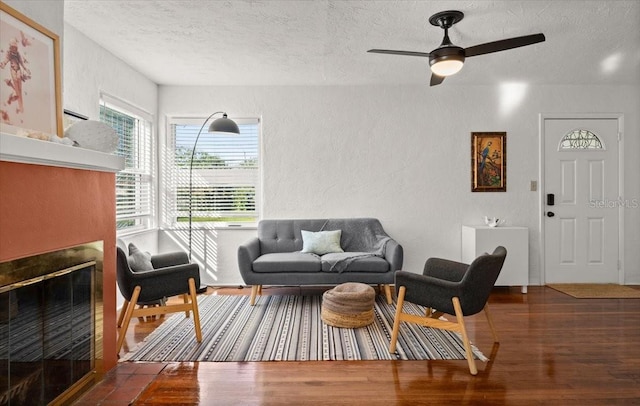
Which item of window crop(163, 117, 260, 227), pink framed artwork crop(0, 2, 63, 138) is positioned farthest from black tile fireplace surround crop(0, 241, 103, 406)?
window crop(163, 117, 260, 227)

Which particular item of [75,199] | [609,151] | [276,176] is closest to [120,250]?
[75,199]

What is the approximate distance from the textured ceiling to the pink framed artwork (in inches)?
31.9

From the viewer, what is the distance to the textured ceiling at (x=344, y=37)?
111 inches

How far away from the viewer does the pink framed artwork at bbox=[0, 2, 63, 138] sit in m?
1.88

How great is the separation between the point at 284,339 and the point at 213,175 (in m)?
2.63

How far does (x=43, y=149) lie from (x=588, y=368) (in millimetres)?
3433

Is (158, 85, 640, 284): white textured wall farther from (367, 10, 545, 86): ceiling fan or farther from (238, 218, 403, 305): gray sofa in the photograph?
(367, 10, 545, 86): ceiling fan

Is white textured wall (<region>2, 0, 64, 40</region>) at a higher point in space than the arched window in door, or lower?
higher

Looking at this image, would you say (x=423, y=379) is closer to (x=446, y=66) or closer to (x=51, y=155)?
(x=446, y=66)

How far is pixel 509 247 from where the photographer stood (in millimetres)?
4504

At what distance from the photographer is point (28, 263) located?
1.80 meters

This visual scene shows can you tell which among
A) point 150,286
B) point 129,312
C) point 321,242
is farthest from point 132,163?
point 321,242

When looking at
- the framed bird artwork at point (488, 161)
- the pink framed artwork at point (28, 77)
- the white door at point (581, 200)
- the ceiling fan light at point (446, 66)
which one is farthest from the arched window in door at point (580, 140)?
the pink framed artwork at point (28, 77)

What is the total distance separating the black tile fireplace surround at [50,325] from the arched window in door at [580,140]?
5243 mm
